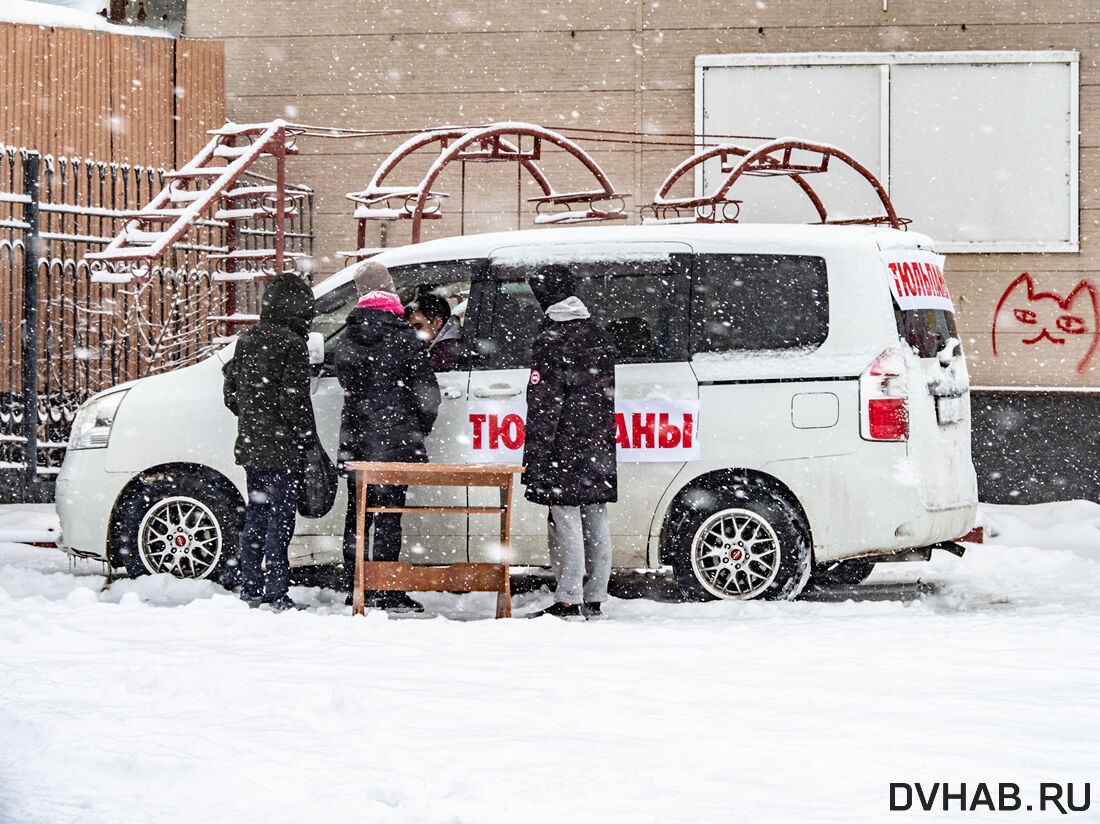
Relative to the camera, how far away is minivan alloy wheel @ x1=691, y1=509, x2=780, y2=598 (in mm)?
7797

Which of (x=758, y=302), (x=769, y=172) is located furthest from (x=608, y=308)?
(x=769, y=172)

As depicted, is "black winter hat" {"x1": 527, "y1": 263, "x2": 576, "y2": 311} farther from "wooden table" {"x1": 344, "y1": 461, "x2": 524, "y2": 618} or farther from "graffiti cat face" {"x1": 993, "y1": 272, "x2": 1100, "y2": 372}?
"graffiti cat face" {"x1": 993, "y1": 272, "x2": 1100, "y2": 372}

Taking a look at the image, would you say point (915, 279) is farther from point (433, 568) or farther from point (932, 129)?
point (932, 129)

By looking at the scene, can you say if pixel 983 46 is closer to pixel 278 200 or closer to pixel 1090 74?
pixel 1090 74

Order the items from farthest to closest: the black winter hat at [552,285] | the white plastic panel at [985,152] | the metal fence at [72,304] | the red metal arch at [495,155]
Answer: the white plastic panel at [985,152] → the metal fence at [72,304] → the red metal arch at [495,155] → the black winter hat at [552,285]

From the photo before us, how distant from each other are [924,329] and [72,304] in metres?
7.81

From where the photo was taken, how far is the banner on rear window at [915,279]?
25.6ft

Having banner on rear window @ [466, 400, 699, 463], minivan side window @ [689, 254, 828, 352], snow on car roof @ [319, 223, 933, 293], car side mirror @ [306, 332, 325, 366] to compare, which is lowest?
banner on rear window @ [466, 400, 699, 463]

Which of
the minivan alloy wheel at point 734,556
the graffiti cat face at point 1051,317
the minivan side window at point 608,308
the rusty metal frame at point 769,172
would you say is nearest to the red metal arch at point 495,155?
the rusty metal frame at point 769,172

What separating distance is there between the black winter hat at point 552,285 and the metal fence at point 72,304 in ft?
13.8

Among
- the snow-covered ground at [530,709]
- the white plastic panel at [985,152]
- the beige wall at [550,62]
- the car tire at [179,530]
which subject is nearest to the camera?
the snow-covered ground at [530,709]

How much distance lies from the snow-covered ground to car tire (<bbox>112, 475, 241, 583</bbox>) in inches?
8.2

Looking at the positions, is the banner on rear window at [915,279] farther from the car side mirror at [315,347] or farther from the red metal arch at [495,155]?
the red metal arch at [495,155]

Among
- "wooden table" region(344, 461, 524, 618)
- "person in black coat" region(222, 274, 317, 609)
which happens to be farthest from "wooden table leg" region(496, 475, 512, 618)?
"person in black coat" region(222, 274, 317, 609)
